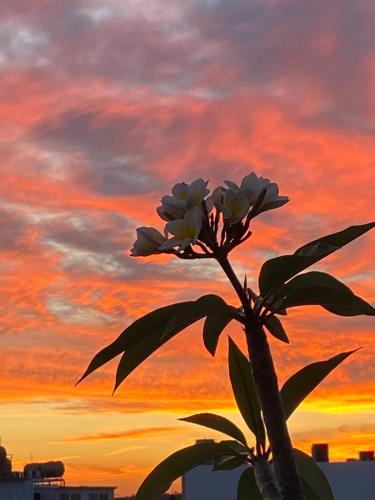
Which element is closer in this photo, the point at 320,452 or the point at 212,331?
the point at 212,331

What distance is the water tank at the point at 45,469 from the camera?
2296 inches

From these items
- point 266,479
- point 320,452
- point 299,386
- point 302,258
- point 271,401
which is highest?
point 320,452

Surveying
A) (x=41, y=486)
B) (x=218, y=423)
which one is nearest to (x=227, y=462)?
(x=218, y=423)

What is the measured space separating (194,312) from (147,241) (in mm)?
435

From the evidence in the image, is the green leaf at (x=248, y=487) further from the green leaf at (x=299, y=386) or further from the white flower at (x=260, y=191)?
the white flower at (x=260, y=191)

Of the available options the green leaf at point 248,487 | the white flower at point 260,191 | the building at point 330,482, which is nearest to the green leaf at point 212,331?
the white flower at point 260,191

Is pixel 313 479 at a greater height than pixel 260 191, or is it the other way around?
pixel 260 191

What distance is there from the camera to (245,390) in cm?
343

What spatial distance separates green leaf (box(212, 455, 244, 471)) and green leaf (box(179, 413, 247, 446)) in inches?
2.5

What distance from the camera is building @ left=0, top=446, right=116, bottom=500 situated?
171ft

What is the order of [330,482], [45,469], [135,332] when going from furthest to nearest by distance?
[45,469] < [330,482] < [135,332]

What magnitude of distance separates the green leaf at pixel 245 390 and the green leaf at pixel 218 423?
0.05m

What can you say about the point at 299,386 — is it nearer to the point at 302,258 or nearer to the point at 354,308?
the point at 354,308

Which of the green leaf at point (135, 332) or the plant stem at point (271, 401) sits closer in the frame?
the plant stem at point (271, 401)
